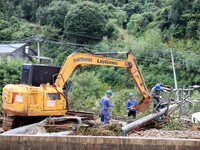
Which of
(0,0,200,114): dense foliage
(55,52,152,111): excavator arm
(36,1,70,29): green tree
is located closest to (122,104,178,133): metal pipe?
(55,52,152,111): excavator arm

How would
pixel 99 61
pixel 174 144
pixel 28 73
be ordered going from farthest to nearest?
pixel 99 61
pixel 28 73
pixel 174 144

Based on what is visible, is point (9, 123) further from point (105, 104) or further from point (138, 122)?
point (138, 122)

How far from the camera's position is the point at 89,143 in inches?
167

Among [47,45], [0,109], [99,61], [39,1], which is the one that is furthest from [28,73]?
[39,1]

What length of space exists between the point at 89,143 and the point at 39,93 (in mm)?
4426

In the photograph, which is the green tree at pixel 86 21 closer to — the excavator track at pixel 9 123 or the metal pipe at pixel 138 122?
the metal pipe at pixel 138 122

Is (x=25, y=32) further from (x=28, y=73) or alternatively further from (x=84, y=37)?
(x=28, y=73)

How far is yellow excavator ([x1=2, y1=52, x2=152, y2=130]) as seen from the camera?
8.05 meters

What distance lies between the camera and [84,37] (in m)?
39.2

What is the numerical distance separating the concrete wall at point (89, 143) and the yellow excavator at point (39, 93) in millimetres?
3684

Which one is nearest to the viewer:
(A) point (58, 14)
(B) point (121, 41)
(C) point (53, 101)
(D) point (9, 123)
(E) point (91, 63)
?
(C) point (53, 101)

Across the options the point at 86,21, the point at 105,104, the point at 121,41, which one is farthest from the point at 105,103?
the point at 121,41

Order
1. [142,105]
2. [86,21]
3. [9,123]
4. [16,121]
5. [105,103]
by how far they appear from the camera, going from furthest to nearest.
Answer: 1. [86,21]
2. [142,105]
3. [105,103]
4. [16,121]
5. [9,123]

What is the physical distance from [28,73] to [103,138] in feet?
18.7
